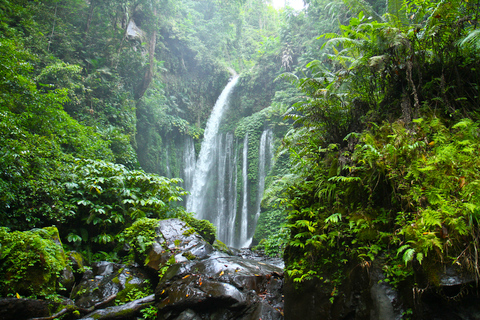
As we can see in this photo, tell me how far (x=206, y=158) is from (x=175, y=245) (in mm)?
14264

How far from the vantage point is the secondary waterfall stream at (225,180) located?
16.3 meters

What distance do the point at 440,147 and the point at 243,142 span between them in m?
15.8

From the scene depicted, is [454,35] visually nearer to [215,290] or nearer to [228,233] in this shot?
[215,290]

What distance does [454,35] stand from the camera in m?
3.26

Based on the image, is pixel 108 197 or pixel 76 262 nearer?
pixel 76 262

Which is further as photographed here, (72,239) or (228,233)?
(228,233)

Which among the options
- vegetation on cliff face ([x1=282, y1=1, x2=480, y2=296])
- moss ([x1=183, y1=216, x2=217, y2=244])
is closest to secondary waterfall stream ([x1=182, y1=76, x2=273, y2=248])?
moss ([x1=183, y1=216, x2=217, y2=244])

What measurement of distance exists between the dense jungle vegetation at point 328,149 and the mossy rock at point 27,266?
0.09 ft

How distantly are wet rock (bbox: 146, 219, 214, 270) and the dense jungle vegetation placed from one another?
1.09m

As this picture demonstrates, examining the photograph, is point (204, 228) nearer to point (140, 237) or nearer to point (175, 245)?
point (175, 245)

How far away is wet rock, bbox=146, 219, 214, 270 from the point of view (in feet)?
18.7

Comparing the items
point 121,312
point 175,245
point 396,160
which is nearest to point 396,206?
point 396,160

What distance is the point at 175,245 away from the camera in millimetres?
6168

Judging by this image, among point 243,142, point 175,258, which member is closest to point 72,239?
point 175,258
